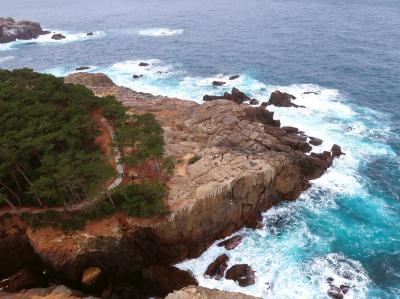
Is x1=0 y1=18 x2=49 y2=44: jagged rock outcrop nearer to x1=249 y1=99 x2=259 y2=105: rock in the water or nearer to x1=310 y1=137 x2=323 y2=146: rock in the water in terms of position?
x1=249 y1=99 x2=259 y2=105: rock in the water

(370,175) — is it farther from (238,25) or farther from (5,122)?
(238,25)

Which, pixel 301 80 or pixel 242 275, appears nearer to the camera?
pixel 242 275

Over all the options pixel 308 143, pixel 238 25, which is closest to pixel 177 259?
pixel 308 143

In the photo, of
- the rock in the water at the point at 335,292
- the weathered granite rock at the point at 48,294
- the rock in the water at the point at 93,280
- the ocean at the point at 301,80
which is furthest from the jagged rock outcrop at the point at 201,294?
the rock in the water at the point at 335,292

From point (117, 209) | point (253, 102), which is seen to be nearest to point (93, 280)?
point (117, 209)

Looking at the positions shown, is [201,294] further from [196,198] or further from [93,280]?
[93,280]

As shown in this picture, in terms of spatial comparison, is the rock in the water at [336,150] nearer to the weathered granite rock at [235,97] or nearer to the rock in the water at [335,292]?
the weathered granite rock at [235,97]
